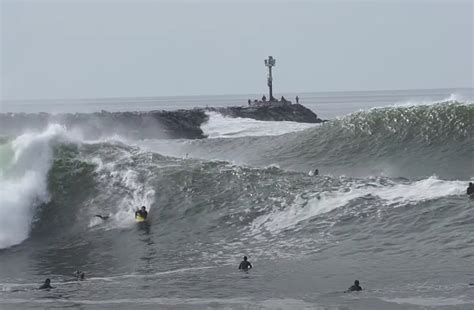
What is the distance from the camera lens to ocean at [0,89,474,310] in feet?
54.3

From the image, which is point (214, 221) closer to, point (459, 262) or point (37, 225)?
point (37, 225)

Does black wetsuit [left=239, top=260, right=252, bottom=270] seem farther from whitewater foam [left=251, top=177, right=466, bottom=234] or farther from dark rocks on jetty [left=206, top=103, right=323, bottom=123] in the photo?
dark rocks on jetty [left=206, top=103, right=323, bottom=123]

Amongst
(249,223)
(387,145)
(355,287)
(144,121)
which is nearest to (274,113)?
(144,121)

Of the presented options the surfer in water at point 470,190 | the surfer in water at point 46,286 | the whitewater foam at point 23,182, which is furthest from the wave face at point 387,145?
the surfer in water at point 46,286

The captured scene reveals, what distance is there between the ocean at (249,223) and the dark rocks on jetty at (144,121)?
24350mm

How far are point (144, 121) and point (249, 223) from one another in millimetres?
42519

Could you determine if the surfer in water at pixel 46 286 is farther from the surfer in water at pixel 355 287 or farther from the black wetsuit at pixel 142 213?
the surfer in water at pixel 355 287

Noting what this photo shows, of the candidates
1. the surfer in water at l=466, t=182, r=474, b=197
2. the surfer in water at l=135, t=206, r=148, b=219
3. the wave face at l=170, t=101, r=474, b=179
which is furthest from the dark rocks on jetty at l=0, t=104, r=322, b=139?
the surfer in water at l=466, t=182, r=474, b=197

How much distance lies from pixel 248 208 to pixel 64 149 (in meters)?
10.9

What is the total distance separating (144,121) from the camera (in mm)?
64625

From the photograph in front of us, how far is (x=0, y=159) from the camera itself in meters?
30.4

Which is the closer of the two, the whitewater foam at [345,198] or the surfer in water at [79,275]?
the surfer in water at [79,275]

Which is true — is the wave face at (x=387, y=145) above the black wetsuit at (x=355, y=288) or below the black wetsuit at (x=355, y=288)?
above

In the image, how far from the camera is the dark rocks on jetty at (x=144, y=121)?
60406 millimetres
